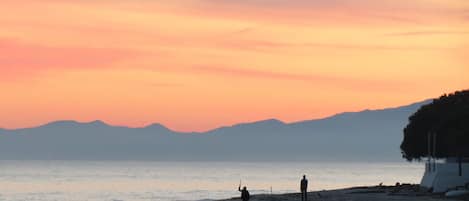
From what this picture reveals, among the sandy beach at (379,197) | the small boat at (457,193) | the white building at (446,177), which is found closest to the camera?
the sandy beach at (379,197)

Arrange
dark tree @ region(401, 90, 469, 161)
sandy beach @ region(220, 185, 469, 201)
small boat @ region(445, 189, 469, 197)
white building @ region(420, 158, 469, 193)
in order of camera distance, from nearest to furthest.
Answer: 1. sandy beach @ region(220, 185, 469, 201)
2. small boat @ region(445, 189, 469, 197)
3. white building @ region(420, 158, 469, 193)
4. dark tree @ region(401, 90, 469, 161)

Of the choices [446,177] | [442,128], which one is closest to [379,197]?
[446,177]

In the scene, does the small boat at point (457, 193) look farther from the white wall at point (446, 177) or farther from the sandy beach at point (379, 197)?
the white wall at point (446, 177)

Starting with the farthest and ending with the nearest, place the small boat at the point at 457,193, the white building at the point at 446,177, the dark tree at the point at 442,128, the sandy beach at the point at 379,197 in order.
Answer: the dark tree at the point at 442,128 < the white building at the point at 446,177 < the small boat at the point at 457,193 < the sandy beach at the point at 379,197

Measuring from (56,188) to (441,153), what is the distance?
77.3 metres

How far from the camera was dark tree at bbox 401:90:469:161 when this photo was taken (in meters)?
102

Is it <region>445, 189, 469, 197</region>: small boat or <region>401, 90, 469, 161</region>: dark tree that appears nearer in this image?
<region>445, 189, 469, 197</region>: small boat


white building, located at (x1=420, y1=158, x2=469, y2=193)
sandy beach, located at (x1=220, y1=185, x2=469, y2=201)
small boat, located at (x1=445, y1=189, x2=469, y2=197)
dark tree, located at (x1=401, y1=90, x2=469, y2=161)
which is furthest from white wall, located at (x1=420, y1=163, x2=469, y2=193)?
small boat, located at (x1=445, y1=189, x2=469, y2=197)

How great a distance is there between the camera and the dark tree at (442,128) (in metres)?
102

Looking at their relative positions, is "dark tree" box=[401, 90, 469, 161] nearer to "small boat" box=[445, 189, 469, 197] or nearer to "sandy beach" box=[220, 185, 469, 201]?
"sandy beach" box=[220, 185, 469, 201]

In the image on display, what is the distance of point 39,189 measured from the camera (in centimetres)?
17050

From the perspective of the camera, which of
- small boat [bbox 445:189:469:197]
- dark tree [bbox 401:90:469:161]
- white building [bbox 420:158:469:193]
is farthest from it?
dark tree [bbox 401:90:469:161]

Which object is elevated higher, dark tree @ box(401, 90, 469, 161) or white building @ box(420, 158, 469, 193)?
dark tree @ box(401, 90, 469, 161)

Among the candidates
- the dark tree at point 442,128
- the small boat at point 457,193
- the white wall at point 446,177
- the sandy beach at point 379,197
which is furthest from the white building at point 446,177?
the small boat at point 457,193
